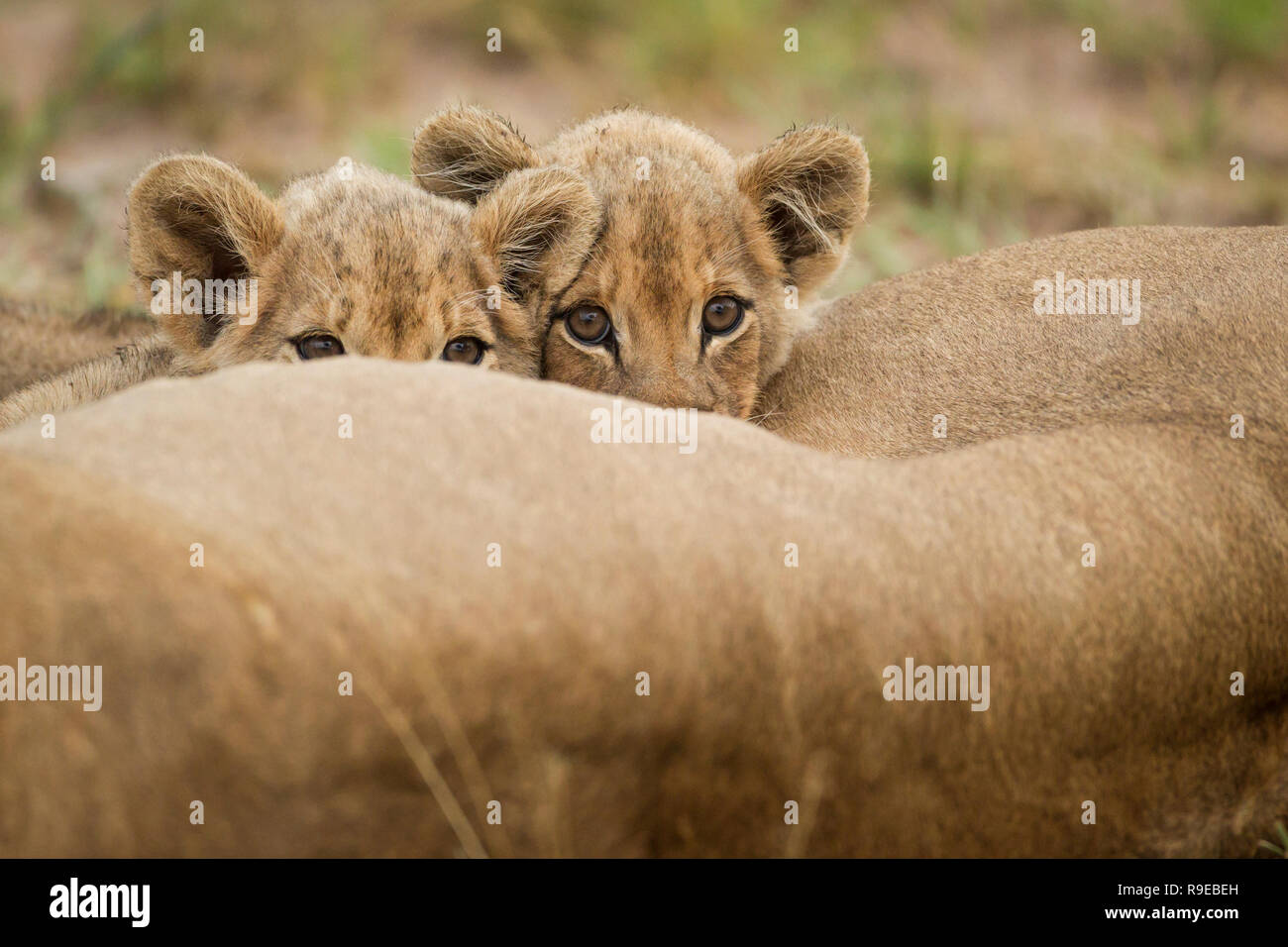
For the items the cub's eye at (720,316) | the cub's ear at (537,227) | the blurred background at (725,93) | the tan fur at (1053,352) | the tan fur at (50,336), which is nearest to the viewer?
the tan fur at (1053,352)

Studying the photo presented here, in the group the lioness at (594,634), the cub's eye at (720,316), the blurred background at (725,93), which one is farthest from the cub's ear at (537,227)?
the blurred background at (725,93)

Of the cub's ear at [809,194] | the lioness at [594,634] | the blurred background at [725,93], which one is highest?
the blurred background at [725,93]

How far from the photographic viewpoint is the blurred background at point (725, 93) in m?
7.29

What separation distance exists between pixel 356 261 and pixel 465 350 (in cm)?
34

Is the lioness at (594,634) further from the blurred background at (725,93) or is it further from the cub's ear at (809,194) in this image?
the blurred background at (725,93)

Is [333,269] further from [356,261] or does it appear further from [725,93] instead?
[725,93]

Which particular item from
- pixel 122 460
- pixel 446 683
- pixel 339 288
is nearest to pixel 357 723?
pixel 446 683

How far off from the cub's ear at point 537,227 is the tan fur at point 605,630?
1472 mm

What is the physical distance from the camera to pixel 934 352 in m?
3.37

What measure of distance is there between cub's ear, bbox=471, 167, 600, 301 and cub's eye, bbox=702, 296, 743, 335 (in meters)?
0.39

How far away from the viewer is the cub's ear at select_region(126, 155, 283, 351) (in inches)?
141

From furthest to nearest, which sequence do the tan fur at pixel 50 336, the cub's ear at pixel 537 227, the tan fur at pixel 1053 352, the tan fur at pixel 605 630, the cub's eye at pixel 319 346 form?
the tan fur at pixel 50 336 → the cub's ear at pixel 537 227 → the cub's eye at pixel 319 346 → the tan fur at pixel 1053 352 → the tan fur at pixel 605 630

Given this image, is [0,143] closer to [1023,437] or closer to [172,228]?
[172,228]

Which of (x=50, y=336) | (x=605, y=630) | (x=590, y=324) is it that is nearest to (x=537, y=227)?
(x=590, y=324)
